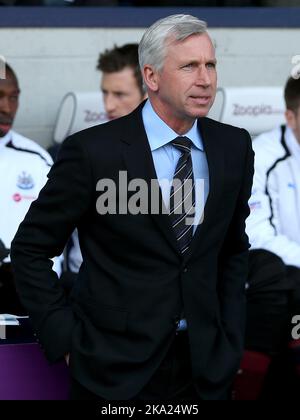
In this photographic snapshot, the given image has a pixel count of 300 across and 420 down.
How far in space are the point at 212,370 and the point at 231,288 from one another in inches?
9.6

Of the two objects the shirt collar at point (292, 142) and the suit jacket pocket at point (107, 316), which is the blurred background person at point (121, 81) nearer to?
the shirt collar at point (292, 142)

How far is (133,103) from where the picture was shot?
4.67m

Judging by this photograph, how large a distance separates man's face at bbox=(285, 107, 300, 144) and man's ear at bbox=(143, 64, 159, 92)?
5.68 ft

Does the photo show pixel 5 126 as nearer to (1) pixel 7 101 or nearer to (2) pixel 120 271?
(1) pixel 7 101

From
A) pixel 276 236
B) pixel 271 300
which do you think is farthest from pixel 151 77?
pixel 276 236

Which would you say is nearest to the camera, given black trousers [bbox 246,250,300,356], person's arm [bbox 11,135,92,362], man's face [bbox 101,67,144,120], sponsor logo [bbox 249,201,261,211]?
person's arm [bbox 11,135,92,362]

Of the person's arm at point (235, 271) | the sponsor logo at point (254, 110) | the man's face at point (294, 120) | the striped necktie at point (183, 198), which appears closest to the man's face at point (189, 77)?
the striped necktie at point (183, 198)

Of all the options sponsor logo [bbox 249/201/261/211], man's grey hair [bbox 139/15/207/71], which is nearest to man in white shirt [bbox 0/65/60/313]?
sponsor logo [bbox 249/201/261/211]

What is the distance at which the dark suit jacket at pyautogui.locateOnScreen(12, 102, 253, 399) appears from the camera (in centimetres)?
257

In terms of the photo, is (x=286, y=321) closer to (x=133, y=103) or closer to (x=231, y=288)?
(x=231, y=288)

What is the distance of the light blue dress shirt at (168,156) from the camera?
264 centimetres

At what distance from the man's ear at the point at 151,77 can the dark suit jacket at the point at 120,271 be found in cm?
9

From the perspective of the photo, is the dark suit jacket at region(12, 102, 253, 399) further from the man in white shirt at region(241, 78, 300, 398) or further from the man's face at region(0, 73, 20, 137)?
the man's face at region(0, 73, 20, 137)

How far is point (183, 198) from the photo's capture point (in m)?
2.65
